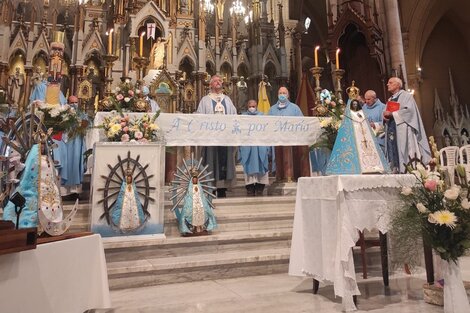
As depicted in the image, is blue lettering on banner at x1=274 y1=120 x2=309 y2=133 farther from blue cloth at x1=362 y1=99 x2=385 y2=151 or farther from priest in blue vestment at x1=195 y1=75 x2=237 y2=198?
blue cloth at x1=362 y1=99 x2=385 y2=151

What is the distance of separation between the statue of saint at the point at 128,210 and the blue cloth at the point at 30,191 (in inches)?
63.3

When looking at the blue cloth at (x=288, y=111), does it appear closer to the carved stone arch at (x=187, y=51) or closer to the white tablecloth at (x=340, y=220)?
the white tablecloth at (x=340, y=220)

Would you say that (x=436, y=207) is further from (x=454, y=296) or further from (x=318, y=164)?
(x=318, y=164)

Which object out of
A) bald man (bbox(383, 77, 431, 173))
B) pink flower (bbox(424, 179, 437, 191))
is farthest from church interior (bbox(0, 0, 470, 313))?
bald man (bbox(383, 77, 431, 173))

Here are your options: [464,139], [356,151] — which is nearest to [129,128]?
[356,151]

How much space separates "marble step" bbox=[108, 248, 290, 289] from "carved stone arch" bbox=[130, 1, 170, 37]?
785 cm

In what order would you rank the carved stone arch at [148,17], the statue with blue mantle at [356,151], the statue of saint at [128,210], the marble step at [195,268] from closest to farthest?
the statue with blue mantle at [356,151], the marble step at [195,268], the statue of saint at [128,210], the carved stone arch at [148,17]

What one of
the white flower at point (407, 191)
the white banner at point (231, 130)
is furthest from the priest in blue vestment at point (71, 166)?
the white flower at point (407, 191)

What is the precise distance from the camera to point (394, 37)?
8.87 m

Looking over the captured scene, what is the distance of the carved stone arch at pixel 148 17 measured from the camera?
9617 mm

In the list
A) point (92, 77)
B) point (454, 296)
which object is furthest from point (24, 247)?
point (92, 77)

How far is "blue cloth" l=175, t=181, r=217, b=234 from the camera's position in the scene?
3.95m

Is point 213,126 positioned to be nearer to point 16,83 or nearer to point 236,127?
point 236,127

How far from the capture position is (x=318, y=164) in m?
5.59
